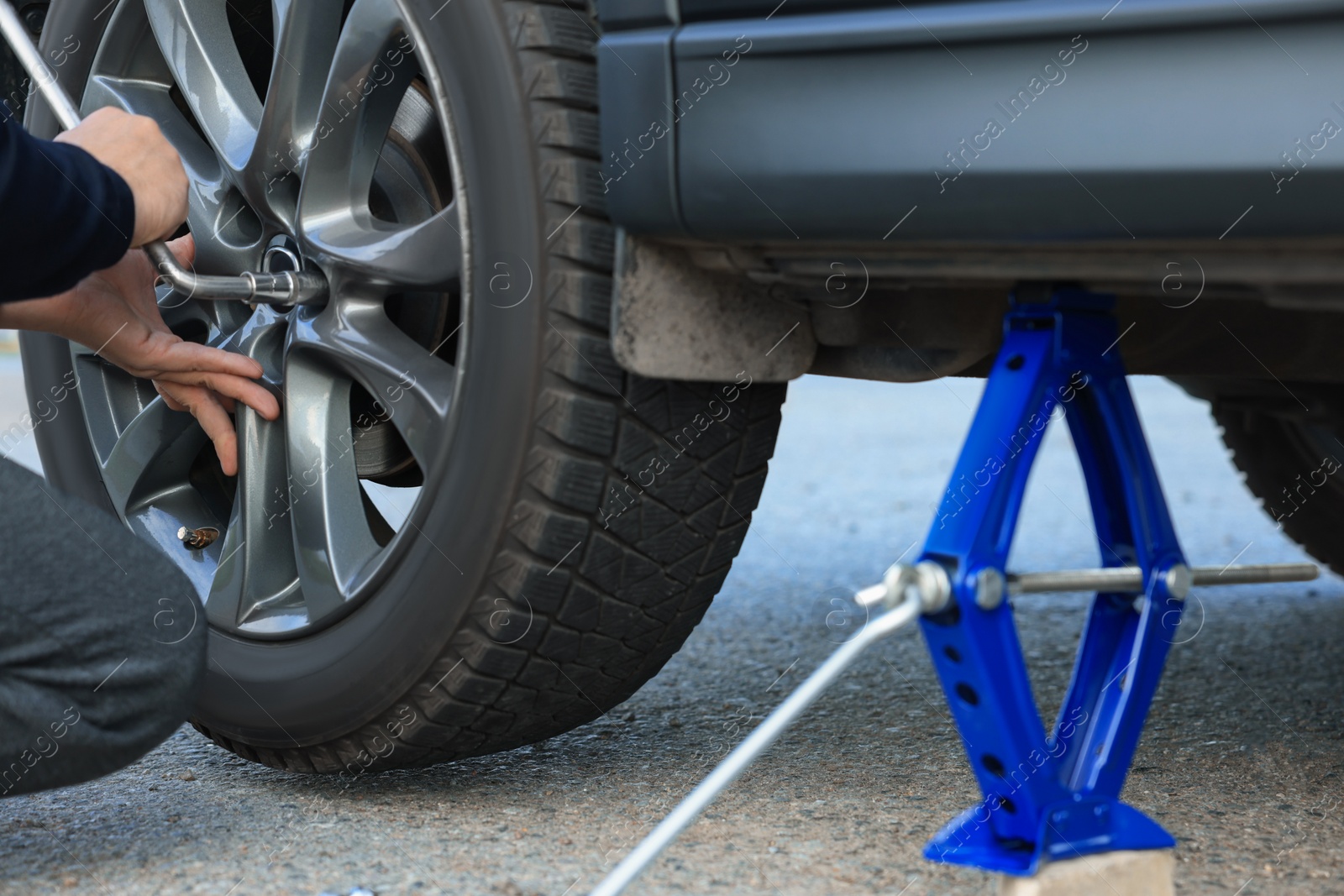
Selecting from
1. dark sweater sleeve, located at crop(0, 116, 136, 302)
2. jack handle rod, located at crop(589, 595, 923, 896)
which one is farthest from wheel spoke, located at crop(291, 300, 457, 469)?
jack handle rod, located at crop(589, 595, 923, 896)

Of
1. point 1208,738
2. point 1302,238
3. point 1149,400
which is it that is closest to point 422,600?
point 1302,238

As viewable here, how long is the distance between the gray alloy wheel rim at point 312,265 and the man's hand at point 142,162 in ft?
0.42

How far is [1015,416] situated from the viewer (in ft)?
3.66

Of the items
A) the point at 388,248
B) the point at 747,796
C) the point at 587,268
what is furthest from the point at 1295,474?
the point at 388,248

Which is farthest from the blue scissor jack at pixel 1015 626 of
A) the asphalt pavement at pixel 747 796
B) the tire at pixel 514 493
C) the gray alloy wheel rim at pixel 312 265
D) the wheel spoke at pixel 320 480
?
the wheel spoke at pixel 320 480

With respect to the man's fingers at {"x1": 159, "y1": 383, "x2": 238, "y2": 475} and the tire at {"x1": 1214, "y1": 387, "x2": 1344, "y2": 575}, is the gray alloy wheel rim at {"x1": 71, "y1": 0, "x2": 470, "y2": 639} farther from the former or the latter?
the tire at {"x1": 1214, "y1": 387, "x2": 1344, "y2": 575}

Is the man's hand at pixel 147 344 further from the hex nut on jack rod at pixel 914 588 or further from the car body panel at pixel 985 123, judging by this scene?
the hex nut on jack rod at pixel 914 588

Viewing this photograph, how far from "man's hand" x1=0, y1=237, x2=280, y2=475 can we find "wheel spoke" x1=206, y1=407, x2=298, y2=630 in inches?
1.2

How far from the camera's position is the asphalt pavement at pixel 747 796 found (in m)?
1.27

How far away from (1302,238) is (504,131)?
722 mm

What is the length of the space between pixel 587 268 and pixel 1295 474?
1.56m

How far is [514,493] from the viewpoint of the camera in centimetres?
133

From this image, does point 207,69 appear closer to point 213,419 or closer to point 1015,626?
point 213,419

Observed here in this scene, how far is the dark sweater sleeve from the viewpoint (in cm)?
120
